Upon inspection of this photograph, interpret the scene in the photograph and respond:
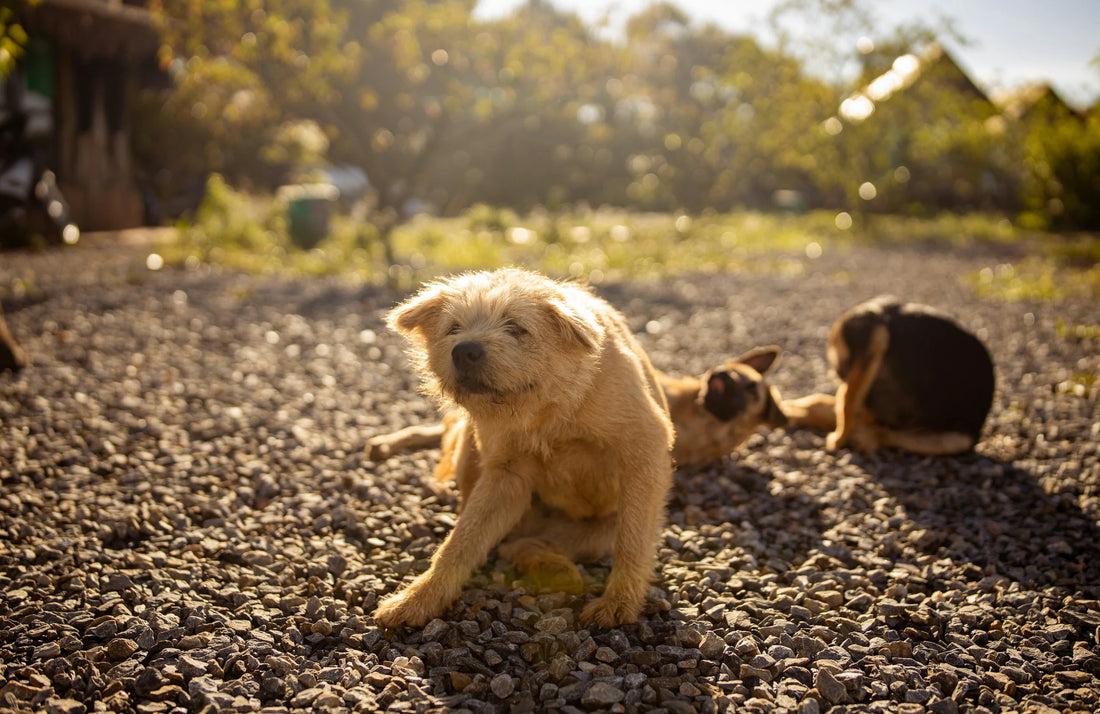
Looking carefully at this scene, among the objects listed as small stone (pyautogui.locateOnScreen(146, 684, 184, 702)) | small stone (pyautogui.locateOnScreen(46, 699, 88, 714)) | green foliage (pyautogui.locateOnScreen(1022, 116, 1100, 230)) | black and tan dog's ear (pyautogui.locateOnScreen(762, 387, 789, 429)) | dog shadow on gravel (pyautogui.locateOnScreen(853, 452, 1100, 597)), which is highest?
green foliage (pyautogui.locateOnScreen(1022, 116, 1100, 230))

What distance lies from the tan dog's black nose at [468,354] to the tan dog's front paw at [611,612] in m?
1.16

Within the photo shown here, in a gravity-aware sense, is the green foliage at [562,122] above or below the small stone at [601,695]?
above

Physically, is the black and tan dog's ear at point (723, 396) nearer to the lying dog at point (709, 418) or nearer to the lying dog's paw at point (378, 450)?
the lying dog at point (709, 418)

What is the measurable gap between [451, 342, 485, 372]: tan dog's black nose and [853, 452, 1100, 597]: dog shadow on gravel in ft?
8.30

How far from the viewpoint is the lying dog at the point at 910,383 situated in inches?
207

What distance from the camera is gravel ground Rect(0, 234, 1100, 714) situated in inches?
112

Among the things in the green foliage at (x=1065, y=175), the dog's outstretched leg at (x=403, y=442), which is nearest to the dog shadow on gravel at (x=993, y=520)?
the dog's outstretched leg at (x=403, y=442)

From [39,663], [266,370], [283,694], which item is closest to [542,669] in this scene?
[283,694]

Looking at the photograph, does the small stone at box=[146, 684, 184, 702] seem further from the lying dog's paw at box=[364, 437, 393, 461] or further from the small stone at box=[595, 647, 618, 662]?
the lying dog's paw at box=[364, 437, 393, 461]

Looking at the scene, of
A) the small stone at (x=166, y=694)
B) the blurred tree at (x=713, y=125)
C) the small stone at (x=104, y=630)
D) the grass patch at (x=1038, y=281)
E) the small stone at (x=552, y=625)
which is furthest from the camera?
the blurred tree at (x=713, y=125)

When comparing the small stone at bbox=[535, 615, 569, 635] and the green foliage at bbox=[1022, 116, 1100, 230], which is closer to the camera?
the small stone at bbox=[535, 615, 569, 635]

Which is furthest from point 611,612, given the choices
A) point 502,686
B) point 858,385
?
point 858,385

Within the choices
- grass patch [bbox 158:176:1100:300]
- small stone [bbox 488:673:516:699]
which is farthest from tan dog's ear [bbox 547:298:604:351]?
grass patch [bbox 158:176:1100:300]

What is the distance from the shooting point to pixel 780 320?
9.68 metres
